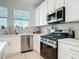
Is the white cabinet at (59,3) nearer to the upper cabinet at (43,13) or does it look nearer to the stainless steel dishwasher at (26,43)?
the upper cabinet at (43,13)

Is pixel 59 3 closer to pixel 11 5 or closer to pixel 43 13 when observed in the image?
pixel 43 13

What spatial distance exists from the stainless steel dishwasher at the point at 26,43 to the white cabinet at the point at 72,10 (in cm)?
228

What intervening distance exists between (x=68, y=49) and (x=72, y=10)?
101 centimetres

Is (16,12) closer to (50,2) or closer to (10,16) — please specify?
(10,16)

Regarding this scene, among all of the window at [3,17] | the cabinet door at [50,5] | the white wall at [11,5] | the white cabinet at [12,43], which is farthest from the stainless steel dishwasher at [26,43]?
the cabinet door at [50,5]

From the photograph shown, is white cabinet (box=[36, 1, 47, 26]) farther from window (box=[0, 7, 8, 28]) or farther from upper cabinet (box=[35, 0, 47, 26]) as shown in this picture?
window (box=[0, 7, 8, 28])

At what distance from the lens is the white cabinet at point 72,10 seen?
6.25ft

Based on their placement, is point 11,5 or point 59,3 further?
point 11,5

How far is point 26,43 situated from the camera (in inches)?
152

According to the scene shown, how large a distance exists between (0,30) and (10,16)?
2.95 feet

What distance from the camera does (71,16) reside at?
2.06 metres

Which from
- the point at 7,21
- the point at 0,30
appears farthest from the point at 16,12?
the point at 0,30

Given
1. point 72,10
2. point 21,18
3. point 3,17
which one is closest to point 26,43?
point 21,18

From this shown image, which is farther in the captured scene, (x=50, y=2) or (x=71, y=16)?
(x=50, y=2)
